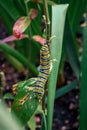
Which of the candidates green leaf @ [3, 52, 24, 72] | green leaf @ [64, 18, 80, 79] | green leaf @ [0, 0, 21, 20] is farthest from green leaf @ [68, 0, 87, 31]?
green leaf @ [3, 52, 24, 72]

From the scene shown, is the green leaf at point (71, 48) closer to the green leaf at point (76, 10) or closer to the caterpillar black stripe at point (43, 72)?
the green leaf at point (76, 10)

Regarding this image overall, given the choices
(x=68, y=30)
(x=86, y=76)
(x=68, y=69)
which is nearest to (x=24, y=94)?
(x=86, y=76)

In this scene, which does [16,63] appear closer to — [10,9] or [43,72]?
[10,9]

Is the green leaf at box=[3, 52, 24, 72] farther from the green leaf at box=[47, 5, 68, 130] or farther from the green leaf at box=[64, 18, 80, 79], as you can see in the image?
the green leaf at box=[47, 5, 68, 130]

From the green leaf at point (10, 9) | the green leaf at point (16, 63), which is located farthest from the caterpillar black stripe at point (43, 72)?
the green leaf at point (16, 63)

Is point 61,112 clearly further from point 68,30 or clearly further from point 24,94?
point 24,94

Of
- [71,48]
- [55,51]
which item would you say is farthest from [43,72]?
[71,48]
